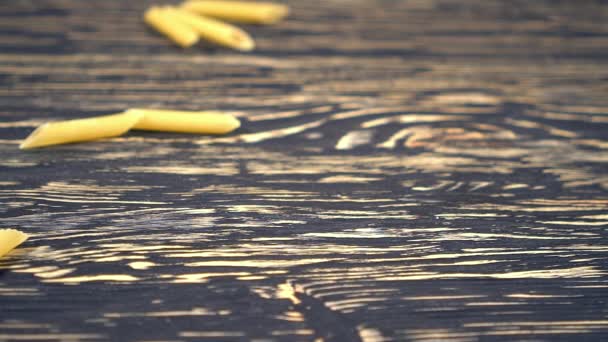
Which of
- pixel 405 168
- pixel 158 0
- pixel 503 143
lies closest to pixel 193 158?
pixel 405 168

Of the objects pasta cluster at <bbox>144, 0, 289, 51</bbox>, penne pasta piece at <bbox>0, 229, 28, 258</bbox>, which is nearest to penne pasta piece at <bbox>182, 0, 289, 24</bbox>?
pasta cluster at <bbox>144, 0, 289, 51</bbox>

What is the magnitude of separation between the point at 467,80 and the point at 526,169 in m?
0.27

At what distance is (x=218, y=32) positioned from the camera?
121 centimetres

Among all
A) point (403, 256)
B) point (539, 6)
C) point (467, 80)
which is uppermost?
point (539, 6)

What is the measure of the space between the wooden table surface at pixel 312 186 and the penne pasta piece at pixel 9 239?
11mm

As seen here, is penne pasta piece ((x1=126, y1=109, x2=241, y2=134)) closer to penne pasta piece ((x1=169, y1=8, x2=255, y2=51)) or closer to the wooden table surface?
the wooden table surface

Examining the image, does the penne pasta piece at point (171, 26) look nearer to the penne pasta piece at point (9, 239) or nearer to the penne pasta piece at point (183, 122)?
the penne pasta piece at point (183, 122)

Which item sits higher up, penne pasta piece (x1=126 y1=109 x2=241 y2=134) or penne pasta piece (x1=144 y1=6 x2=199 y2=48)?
penne pasta piece (x1=144 y1=6 x2=199 y2=48)

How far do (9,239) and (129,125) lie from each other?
10.3 inches

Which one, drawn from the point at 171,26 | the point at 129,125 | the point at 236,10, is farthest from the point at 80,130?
the point at 236,10

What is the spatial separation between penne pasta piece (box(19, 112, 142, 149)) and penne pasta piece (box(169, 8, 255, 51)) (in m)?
0.33

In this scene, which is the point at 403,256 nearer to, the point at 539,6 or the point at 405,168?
the point at 405,168

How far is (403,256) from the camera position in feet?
2.35

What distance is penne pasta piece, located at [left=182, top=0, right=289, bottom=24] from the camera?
1.30m
